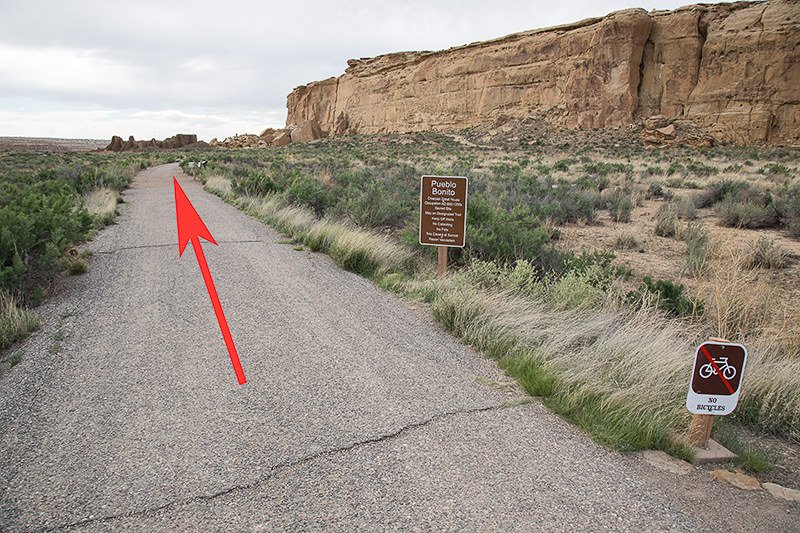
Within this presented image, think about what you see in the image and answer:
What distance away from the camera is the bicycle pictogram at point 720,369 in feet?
10.3

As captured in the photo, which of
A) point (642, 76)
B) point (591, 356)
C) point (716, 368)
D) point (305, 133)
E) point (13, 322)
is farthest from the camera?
point (305, 133)

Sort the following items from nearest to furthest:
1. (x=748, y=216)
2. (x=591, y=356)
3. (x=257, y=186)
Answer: (x=591, y=356) < (x=748, y=216) < (x=257, y=186)

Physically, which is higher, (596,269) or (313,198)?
(313,198)

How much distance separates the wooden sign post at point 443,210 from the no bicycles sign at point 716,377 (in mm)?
3929

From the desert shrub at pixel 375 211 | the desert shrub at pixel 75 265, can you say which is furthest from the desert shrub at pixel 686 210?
the desert shrub at pixel 75 265

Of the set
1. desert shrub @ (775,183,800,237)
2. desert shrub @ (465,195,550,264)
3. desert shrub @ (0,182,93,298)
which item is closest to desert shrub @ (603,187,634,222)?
desert shrub @ (775,183,800,237)

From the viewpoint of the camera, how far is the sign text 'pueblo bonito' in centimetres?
678

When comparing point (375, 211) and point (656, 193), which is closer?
point (375, 211)

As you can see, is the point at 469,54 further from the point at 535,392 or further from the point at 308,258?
the point at 535,392

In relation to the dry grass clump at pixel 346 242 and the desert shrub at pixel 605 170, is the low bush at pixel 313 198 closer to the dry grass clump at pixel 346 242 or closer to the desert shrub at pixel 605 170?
the dry grass clump at pixel 346 242

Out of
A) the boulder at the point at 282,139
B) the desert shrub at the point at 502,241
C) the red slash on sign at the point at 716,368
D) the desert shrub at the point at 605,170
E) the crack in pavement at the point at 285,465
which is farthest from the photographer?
the boulder at the point at 282,139

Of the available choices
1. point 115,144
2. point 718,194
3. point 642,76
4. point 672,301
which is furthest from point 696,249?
point 115,144

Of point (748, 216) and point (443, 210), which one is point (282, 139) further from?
point (443, 210)

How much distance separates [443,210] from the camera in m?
6.91
